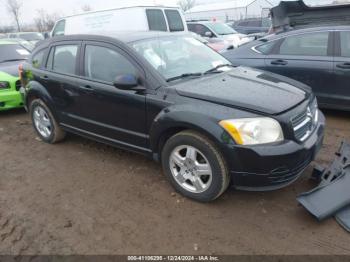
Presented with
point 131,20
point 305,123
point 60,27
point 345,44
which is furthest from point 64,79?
point 60,27

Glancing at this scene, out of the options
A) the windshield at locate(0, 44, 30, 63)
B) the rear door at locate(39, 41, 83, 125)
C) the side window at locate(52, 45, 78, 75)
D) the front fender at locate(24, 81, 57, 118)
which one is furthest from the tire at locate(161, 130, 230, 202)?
the windshield at locate(0, 44, 30, 63)

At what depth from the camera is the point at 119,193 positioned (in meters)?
3.60

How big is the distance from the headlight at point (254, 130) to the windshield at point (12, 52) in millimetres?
6444

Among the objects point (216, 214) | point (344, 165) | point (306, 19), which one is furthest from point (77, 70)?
point (306, 19)

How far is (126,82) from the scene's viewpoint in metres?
3.35

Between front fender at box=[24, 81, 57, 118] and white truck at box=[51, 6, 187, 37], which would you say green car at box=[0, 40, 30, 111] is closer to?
front fender at box=[24, 81, 57, 118]

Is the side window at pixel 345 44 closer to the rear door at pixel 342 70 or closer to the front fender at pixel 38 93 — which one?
Answer: the rear door at pixel 342 70

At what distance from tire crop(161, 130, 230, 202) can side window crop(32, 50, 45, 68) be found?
264 centimetres

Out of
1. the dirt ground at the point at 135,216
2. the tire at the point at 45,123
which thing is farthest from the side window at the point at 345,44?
the tire at the point at 45,123

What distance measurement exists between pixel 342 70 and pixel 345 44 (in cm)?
43

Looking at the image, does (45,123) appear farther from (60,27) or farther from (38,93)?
(60,27)

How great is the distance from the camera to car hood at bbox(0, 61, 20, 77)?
6.53m

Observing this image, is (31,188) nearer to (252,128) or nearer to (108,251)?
(108,251)

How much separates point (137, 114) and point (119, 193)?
2.94 feet
